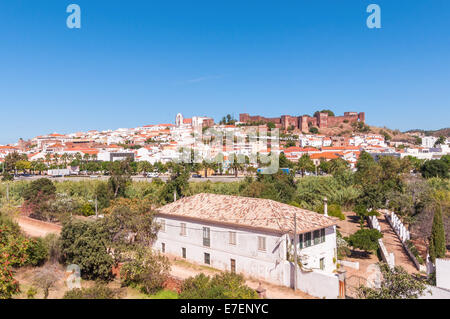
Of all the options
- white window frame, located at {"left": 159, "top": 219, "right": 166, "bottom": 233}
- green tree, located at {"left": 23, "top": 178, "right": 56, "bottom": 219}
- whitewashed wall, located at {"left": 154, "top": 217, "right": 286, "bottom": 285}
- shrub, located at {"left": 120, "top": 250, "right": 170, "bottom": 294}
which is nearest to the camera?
shrub, located at {"left": 120, "top": 250, "right": 170, "bottom": 294}

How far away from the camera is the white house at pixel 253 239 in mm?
14453

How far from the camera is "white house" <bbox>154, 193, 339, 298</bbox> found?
14453mm

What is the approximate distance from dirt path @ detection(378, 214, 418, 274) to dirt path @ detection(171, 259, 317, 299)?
726 cm

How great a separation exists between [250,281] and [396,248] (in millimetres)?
11274

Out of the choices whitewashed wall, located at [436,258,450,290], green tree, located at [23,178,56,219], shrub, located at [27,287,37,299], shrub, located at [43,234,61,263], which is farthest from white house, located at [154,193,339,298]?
green tree, located at [23,178,56,219]

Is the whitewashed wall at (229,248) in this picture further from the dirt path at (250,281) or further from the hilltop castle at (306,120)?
the hilltop castle at (306,120)

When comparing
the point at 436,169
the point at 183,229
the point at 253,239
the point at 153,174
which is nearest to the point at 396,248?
the point at 253,239

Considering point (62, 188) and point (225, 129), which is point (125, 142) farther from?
point (62, 188)

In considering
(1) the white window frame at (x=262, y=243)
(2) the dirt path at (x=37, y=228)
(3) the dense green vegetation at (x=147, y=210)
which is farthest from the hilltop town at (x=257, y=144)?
(1) the white window frame at (x=262, y=243)

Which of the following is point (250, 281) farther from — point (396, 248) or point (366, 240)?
point (396, 248)

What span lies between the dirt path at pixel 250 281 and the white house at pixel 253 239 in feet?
1.00

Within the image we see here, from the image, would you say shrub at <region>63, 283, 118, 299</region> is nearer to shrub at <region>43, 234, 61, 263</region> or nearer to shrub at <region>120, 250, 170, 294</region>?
shrub at <region>120, 250, 170, 294</region>

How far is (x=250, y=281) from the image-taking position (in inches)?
605
